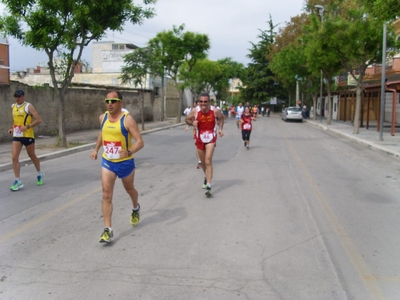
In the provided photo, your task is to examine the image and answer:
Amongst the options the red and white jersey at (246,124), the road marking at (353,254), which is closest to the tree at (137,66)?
the red and white jersey at (246,124)

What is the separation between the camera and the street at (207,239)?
14.4 feet

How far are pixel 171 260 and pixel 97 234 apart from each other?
1.34 m

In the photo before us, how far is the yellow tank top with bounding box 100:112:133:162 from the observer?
18.5 ft

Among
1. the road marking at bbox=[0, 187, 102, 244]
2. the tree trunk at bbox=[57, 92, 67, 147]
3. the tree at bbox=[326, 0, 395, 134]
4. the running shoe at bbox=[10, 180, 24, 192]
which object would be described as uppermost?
the tree at bbox=[326, 0, 395, 134]

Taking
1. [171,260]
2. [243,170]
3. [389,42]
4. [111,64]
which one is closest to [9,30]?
[243,170]

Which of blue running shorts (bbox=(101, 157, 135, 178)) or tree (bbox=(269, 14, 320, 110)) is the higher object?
tree (bbox=(269, 14, 320, 110))

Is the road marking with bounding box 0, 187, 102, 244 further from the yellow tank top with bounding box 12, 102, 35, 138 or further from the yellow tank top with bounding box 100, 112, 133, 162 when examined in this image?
the yellow tank top with bounding box 12, 102, 35, 138

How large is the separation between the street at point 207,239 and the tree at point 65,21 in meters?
6.04

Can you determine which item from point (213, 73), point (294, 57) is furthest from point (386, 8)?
point (213, 73)

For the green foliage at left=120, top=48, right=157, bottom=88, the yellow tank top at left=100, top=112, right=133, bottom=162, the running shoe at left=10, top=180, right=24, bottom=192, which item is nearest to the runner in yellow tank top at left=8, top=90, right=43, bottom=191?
the running shoe at left=10, top=180, right=24, bottom=192

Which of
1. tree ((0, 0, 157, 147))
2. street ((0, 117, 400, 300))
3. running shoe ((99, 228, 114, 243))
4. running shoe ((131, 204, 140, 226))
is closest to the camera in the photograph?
street ((0, 117, 400, 300))

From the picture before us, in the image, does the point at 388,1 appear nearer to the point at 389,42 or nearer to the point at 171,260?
the point at 171,260

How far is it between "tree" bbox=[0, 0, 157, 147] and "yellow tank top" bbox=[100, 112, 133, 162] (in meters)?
10.1

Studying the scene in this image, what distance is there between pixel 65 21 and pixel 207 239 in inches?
470
